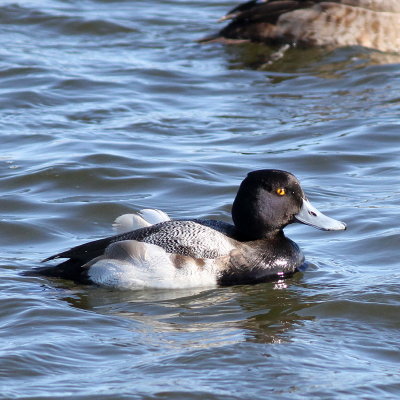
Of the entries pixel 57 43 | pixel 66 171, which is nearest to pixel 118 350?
pixel 66 171

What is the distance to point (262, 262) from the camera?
6.88 meters

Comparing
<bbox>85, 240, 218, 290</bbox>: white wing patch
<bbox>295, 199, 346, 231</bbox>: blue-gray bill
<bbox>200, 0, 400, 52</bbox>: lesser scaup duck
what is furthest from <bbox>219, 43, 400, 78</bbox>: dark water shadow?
<bbox>85, 240, 218, 290</bbox>: white wing patch

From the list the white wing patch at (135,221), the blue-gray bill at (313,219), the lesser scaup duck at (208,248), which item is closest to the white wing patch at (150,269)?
the lesser scaup duck at (208,248)

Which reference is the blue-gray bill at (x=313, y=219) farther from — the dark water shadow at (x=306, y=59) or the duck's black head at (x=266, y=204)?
the dark water shadow at (x=306, y=59)

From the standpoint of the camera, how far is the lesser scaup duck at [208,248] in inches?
260

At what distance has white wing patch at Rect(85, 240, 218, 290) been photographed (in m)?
6.58

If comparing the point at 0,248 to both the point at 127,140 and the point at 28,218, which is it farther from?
the point at 127,140

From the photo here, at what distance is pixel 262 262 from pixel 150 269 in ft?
2.61

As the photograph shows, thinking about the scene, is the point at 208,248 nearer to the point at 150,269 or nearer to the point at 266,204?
the point at 150,269

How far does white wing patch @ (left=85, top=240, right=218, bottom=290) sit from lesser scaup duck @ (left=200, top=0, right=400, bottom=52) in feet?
23.2

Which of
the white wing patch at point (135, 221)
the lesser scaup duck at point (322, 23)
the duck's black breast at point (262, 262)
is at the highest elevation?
the lesser scaup duck at point (322, 23)

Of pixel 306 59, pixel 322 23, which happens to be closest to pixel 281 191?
pixel 306 59

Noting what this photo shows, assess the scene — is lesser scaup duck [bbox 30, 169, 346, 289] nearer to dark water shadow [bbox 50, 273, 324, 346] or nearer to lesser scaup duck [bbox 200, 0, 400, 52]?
dark water shadow [bbox 50, 273, 324, 346]

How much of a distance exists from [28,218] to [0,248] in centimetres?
70
